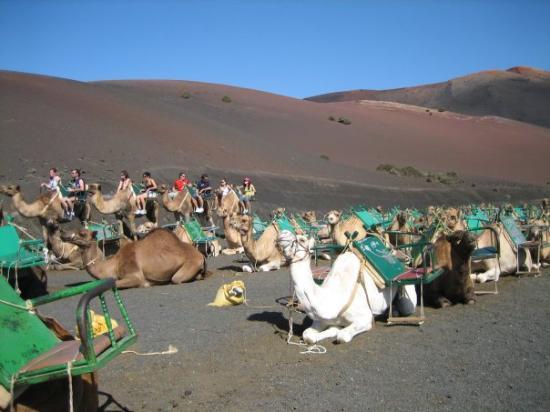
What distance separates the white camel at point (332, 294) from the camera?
7.01m

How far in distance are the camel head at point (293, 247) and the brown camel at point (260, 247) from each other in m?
6.60

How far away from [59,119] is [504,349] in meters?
37.5

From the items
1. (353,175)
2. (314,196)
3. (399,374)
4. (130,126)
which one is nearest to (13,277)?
(399,374)

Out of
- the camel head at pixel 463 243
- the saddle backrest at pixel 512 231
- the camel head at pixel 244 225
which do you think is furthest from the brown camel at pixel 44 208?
the camel head at pixel 463 243

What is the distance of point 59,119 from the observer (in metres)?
40.3

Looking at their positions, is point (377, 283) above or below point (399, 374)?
above

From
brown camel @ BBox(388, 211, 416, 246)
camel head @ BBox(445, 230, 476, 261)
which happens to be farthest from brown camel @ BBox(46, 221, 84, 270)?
camel head @ BBox(445, 230, 476, 261)

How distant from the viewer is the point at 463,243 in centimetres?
891

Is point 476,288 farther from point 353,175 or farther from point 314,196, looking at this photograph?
point 353,175

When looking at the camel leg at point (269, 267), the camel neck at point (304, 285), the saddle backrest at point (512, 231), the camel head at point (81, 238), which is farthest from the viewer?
the camel leg at point (269, 267)

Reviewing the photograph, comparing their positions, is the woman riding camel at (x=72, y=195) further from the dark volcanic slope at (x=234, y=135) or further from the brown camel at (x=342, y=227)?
the dark volcanic slope at (x=234, y=135)

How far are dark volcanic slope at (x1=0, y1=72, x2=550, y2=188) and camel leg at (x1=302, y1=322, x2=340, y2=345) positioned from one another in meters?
22.8

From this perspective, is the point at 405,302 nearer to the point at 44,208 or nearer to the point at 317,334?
the point at 317,334

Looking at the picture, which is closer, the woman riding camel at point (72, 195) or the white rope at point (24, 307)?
the white rope at point (24, 307)
